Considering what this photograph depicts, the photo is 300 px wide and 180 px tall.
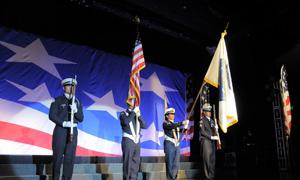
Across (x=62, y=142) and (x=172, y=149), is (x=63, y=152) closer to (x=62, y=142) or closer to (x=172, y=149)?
(x=62, y=142)

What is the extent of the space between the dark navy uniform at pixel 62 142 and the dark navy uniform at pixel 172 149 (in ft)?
8.45

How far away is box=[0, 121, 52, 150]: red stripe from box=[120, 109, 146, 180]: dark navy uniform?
8.13 feet

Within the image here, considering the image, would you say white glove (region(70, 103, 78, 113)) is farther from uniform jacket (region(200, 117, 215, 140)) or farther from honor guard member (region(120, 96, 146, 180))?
uniform jacket (region(200, 117, 215, 140))

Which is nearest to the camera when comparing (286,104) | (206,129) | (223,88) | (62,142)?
(62,142)

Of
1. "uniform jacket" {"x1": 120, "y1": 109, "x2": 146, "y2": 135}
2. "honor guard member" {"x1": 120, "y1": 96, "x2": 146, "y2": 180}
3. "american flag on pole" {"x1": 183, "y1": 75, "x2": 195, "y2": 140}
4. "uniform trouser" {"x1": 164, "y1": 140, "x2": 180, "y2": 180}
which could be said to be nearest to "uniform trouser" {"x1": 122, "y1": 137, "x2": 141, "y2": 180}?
"honor guard member" {"x1": 120, "y1": 96, "x2": 146, "y2": 180}

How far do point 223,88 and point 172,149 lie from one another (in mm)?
2097

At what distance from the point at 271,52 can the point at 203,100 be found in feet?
8.14

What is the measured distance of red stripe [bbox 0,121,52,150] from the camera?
7.14 m

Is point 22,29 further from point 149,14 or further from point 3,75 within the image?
point 149,14

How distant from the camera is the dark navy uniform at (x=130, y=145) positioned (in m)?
6.02

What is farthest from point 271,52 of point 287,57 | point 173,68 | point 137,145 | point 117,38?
point 137,145

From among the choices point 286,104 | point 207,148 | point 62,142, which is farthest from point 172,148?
point 286,104

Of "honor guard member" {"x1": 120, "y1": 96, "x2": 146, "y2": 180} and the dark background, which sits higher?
the dark background

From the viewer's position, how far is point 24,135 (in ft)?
24.2
